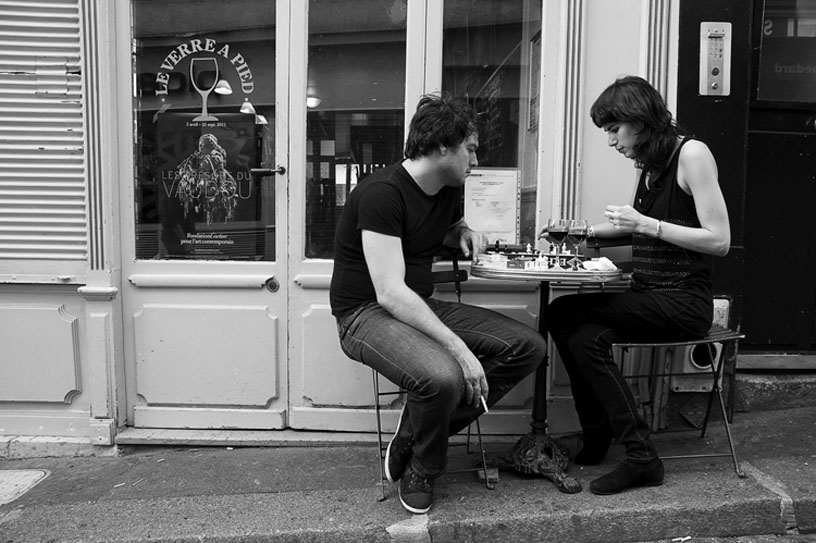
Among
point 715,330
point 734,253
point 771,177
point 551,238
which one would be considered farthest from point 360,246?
point 771,177

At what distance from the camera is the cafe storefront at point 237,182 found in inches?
134

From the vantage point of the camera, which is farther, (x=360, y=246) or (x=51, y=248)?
(x=51, y=248)

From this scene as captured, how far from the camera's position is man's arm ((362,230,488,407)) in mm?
2533

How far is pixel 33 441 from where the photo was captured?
3502 mm

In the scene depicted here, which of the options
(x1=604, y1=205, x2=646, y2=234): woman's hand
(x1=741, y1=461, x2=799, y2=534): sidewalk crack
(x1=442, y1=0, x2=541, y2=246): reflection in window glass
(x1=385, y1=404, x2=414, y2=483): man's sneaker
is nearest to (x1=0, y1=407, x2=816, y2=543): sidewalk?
(x1=741, y1=461, x2=799, y2=534): sidewalk crack

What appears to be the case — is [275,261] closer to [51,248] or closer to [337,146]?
[337,146]

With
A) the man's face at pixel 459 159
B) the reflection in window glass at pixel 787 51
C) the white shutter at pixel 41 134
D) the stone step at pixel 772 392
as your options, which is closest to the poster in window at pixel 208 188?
the white shutter at pixel 41 134

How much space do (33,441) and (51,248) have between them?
42.2 inches

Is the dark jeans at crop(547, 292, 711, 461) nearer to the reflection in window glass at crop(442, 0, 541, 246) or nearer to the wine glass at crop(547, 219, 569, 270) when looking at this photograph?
the wine glass at crop(547, 219, 569, 270)

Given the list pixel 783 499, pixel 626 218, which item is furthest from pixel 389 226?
pixel 783 499

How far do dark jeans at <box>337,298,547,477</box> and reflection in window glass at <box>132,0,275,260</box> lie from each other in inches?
44.6

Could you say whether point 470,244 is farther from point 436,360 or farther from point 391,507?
point 391,507

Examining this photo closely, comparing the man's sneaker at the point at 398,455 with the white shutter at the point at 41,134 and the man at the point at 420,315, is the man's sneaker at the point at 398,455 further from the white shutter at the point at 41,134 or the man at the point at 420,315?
the white shutter at the point at 41,134

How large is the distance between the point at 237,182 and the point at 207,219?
0.27m
